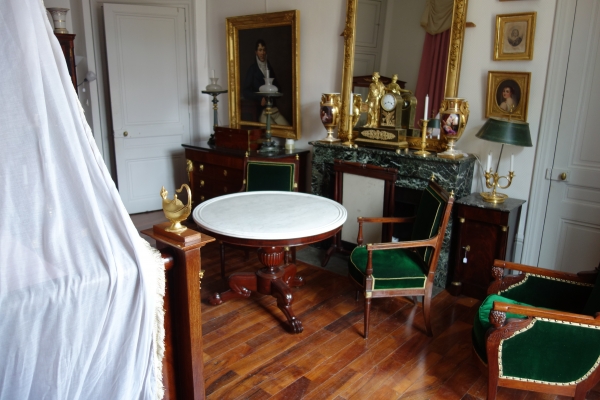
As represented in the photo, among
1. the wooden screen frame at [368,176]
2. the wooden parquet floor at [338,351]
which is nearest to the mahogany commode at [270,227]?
the wooden parquet floor at [338,351]

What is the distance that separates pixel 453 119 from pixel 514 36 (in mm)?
669

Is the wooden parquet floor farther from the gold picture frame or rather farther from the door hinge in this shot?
the gold picture frame

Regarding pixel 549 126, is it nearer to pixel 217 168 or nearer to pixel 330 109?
pixel 330 109

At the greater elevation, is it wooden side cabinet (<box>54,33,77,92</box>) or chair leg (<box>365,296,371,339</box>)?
wooden side cabinet (<box>54,33,77,92</box>)

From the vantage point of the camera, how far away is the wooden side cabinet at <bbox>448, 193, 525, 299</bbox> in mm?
3021

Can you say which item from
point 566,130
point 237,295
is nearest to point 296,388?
point 237,295

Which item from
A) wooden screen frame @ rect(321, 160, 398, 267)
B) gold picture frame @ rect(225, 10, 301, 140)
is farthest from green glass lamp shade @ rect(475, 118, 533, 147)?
gold picture frame @ rect(225, 10, 301, 140)

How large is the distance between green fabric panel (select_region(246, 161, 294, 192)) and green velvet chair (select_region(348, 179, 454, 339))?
3.09 feet

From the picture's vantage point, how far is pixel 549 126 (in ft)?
10.2

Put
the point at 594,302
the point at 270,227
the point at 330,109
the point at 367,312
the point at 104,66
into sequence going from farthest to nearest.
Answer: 1. the point at 104,66
2. the point at 330,109
3. the point at 367,312
4. the point at 270,227
5. the point at 594,302

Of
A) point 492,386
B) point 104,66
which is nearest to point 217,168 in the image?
point 104,66

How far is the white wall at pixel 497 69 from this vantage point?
3012mm

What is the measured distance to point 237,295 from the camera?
3.14m

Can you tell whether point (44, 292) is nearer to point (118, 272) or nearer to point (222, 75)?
point (118, 272)
